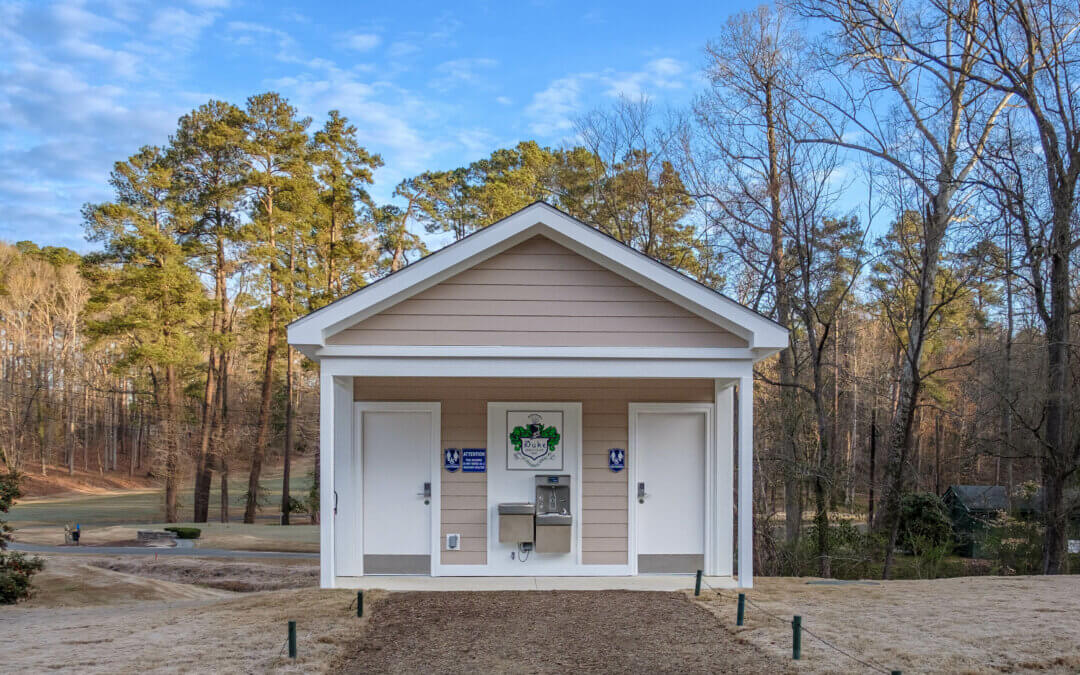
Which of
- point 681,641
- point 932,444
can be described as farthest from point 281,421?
point 681,641

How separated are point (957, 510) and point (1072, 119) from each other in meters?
10.5

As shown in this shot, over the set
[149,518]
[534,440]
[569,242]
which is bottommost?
[149,518]

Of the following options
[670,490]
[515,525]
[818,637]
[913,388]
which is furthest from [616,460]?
[913,388]

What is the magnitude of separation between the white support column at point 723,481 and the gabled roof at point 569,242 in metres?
1.23

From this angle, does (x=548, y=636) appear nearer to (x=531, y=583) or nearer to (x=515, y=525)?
(x=531, y=583)

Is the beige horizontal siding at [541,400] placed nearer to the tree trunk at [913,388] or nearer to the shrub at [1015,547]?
the tree trunk at [913,388]

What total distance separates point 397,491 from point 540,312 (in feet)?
9.24

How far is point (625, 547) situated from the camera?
9156 millimetres

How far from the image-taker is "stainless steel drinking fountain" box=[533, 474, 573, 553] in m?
8.95

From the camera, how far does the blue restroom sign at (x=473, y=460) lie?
9148 millimetres

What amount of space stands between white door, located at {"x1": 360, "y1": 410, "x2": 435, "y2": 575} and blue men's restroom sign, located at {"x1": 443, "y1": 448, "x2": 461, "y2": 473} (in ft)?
0.62

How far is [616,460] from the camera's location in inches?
363

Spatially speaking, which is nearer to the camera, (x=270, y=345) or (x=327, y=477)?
(x=327, y=477)

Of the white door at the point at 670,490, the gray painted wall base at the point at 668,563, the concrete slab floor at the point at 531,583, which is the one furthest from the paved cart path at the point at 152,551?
the white door at the point at 670,490
